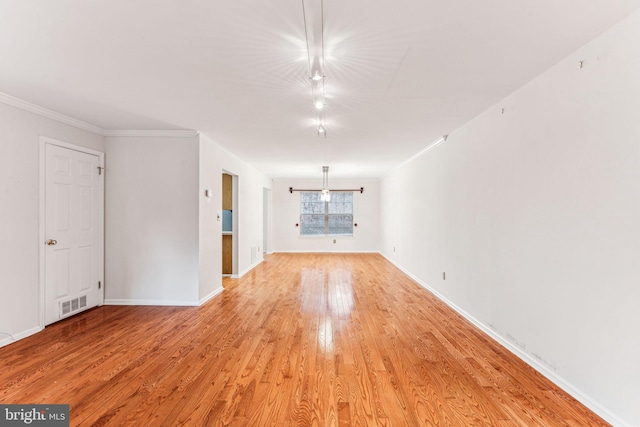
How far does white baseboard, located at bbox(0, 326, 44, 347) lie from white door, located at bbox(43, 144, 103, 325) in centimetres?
17

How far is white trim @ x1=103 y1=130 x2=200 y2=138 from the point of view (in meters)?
3.99

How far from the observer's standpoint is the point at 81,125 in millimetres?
3639

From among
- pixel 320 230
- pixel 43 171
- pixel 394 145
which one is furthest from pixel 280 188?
A: pixel 43 171

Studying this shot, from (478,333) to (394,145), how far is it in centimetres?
292

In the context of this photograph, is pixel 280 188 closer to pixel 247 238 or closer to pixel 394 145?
pixel 247 238

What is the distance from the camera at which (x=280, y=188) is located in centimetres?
937

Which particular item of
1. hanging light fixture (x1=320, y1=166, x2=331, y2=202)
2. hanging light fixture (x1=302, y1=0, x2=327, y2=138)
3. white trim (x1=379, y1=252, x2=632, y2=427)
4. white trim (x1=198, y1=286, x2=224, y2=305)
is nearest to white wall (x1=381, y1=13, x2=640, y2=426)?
white trim (x1=379, y1=252, x2=632, y2=427)

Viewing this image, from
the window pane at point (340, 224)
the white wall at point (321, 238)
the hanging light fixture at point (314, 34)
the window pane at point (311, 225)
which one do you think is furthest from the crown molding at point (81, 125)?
the window pane at point (340, 224)

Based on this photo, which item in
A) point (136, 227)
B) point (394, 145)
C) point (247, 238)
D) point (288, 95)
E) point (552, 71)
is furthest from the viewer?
point (247, 238)

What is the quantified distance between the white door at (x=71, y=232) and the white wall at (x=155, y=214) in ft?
0.59

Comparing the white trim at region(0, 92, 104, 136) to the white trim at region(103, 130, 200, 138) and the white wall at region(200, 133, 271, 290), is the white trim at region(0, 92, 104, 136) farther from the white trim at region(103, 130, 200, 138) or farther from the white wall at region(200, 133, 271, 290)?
the white wall at region(200, 133, 271, 290)

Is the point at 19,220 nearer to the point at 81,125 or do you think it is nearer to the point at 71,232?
the point at 71,232

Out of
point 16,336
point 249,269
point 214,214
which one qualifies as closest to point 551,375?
point 214,214

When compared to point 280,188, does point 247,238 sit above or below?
below
